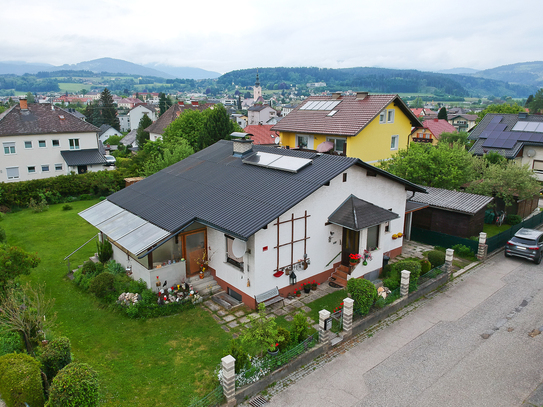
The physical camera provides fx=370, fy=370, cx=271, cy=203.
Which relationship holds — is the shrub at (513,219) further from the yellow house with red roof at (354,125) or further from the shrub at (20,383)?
the shrub at (20,383)

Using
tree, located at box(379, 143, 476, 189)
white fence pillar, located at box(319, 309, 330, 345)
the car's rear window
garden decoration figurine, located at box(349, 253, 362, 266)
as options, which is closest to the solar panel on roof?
tree, located at box(379, 143, 476, 189)

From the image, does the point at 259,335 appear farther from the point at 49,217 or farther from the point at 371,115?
the point at 49,217

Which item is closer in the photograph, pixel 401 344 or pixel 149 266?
pixel 401 344

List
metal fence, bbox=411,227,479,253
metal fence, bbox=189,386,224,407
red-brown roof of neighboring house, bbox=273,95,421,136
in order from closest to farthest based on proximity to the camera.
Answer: metal fence, bbox=189,386,224,407, metal fence, bbox=411,227,479,253, red-brown roof of neighboring house, bbox=273,95,421,136

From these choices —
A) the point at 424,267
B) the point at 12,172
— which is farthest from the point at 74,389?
the point at 12,172

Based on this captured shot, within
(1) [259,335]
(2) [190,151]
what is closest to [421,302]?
(1) [259,335]

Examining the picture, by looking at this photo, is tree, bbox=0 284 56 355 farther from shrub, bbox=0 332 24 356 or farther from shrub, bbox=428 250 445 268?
shrub, bbox=428 250 445 268
